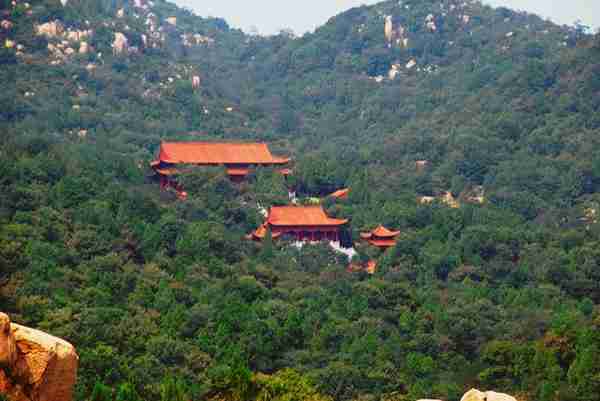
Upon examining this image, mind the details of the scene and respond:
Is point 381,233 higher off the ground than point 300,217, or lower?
lower

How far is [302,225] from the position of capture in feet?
181

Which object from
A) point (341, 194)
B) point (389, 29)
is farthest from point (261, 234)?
point (389, 29)

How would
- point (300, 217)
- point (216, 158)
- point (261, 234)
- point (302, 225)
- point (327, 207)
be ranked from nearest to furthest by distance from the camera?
point (261, 234), point (302, 225), point (300, 217), point (327, 207), point (216, 158)

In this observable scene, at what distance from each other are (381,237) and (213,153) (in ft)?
31.5

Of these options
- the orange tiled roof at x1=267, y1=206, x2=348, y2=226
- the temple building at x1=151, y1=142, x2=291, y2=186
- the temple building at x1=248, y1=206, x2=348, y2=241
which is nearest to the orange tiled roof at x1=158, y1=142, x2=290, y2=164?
the temple building at x1=151, y1=142, x2=291, y2=186

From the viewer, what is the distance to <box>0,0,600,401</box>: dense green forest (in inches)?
1497

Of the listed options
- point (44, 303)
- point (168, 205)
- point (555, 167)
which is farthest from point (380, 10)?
point (44, 303)

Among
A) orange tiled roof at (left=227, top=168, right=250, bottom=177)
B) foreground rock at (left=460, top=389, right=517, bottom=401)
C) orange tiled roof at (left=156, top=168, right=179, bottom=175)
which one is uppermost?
foreground rock at (left=460, top=389, right=517, bottom=401)

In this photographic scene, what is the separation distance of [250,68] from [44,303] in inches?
2773

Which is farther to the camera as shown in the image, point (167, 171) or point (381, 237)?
point (167, 171)

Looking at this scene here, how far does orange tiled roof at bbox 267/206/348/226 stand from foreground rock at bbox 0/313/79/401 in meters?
35.5

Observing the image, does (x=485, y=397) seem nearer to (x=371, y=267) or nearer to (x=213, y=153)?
(x=371, y=267)

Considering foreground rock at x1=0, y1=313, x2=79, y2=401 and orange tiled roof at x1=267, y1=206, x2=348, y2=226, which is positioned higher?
foreground rock at x1=0, y1=313, x2=79, y2=401

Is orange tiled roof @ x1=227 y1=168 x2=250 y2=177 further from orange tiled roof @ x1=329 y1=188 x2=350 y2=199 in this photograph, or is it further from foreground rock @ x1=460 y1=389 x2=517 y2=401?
foreground rock @ x1=460 y1=389 x2=517 y2=401
